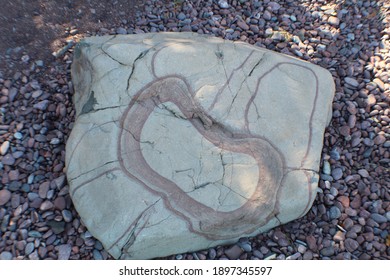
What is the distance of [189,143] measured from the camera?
2539 mm

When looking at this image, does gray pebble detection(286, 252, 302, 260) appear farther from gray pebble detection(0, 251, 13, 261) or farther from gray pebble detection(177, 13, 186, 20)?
gray pebble detection(177, 13, 186, 20)

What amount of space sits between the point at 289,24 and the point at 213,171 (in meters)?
1.84

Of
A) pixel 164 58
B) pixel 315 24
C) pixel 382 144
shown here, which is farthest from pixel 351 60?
pixel 164 58

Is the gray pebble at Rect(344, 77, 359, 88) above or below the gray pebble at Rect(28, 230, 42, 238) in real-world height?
above

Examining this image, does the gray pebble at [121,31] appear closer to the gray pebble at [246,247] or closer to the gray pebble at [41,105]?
the gray pebble at [41,105]

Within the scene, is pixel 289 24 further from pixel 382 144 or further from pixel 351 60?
pixel 382 144

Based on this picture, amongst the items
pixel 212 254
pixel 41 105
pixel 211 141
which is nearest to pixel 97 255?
pixel 212 254

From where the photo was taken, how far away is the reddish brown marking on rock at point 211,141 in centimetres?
242

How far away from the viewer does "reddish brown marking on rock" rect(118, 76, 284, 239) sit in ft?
7.93

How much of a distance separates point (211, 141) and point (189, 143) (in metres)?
0.14

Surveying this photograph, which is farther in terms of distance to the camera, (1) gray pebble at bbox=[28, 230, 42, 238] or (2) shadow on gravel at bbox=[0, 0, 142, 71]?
(2) shadow on gravel at bbox=[0, 0, 142, 71]

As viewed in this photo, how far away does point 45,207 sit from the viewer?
2631 mm

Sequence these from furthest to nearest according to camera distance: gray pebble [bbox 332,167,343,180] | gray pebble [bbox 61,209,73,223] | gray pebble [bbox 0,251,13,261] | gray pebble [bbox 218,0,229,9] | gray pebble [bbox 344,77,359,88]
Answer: gray pebble [bbox 218,0,229,9], gray pebble [bbox 344,77,359,88], gray pebble [bbox 332,167,343,180], gray pebble [bbox 61,209,73,223], gray pebble [bbox 0,251,13,261]

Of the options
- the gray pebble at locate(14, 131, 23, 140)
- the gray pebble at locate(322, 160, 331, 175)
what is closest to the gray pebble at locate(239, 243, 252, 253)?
the gray pebble at locate(322, 160, 331, 175)
